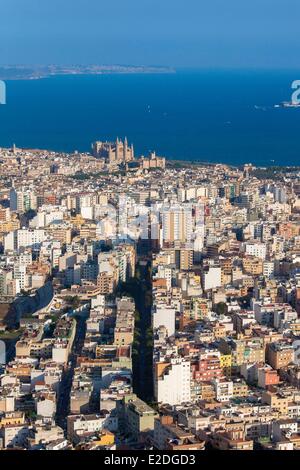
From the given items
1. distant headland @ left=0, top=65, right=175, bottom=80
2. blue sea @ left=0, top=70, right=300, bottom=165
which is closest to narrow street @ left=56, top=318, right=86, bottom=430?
blue sea @ left=0, top=70, right=300, bottom=165

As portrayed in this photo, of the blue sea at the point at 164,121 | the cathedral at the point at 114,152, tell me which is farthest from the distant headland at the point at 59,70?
the cathedral at the point at 114,152

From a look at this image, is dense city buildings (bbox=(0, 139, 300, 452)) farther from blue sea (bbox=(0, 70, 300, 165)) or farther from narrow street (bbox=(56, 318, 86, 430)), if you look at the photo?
blue sea (bbox=(0, 70, 300, 165))

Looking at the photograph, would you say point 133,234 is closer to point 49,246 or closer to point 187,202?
point 49,246

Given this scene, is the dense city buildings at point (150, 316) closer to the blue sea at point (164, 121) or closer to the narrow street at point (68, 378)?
the narrow street at point (68, 378)

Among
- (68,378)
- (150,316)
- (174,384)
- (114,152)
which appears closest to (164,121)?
(114,152)

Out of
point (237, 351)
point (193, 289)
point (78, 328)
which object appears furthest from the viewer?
point (193, 289)

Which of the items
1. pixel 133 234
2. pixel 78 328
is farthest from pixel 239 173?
pixel 78 328
